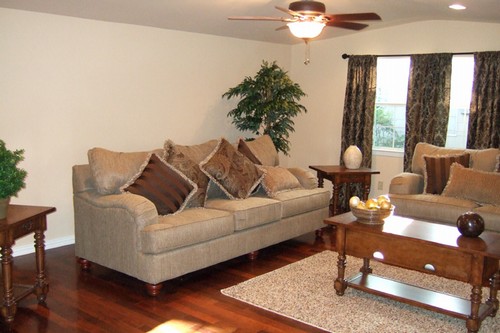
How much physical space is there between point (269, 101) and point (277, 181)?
1.28 meters

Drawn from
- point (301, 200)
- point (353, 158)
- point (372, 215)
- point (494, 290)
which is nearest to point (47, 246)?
point (301, 200)

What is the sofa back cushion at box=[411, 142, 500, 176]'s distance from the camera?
5.07m

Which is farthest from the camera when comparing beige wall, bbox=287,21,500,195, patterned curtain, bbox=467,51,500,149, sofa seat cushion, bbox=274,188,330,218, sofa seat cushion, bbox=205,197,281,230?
beige wall, bbox=287,21,500,195

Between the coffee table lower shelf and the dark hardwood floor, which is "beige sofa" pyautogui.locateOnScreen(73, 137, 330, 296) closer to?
the dark hardwood floor

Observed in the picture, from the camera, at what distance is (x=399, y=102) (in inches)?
256

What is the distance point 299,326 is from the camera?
3.16m

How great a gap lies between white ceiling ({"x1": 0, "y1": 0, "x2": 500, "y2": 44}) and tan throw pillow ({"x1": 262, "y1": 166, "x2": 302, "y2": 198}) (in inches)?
64.0

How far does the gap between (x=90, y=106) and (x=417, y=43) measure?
13.3 ft

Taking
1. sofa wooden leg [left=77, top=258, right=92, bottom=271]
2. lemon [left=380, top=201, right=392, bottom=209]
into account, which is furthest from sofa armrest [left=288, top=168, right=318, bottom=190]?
sofa wooden leg [left=77, top=258, right=92, bottom=271]

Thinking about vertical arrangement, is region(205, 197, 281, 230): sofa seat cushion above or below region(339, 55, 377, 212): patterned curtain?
below

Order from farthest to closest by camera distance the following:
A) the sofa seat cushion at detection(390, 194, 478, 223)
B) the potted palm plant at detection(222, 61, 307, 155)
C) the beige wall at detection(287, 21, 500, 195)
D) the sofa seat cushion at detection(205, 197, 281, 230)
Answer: the beige wall at detection(287, 21, 500, 195), the potted palm plant at detection(222, 61, 307, 155), the sofa seat cushion at detection(390, 194, 478, 223), the sofa seat cushion at detection(205, 197, 281, 230)

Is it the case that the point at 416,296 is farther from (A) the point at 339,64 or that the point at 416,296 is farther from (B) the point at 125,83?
(A) the point at 339,64

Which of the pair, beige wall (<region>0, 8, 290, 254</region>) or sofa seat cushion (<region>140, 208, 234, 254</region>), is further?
beige wall (<region>0, 8, 290, 254</region>)

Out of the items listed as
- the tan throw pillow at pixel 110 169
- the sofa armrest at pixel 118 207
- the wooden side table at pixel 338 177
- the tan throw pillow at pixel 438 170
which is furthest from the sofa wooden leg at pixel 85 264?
the tan throw pillow at pixel 438 170
